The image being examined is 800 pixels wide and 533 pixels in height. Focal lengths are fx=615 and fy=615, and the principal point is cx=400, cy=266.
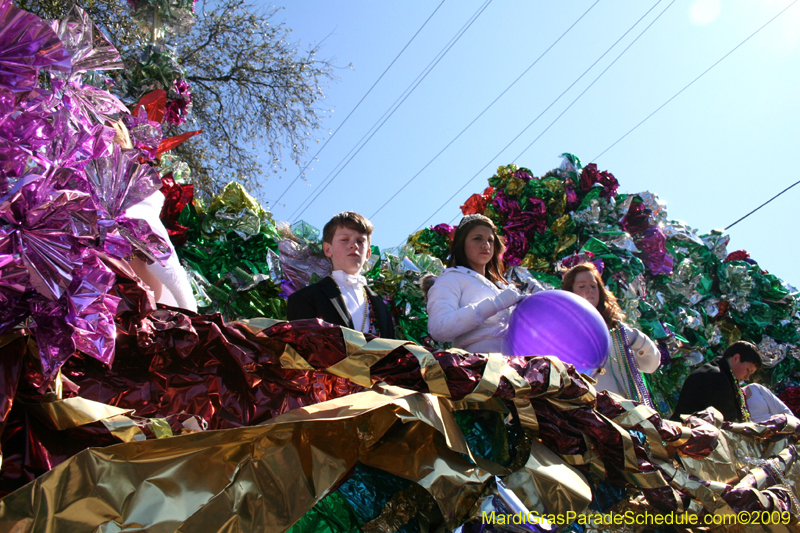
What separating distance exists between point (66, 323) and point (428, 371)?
65 centimetres

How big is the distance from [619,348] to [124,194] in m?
2.24

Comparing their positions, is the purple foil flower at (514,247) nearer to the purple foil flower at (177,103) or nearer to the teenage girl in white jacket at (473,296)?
the teenage girl in white jacket at (473,296)

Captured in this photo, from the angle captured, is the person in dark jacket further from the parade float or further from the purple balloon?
the purple balloon

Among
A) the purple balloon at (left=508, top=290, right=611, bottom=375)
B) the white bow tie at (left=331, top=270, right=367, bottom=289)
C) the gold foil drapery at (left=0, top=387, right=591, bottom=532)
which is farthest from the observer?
the white bow tie at (left=331, top=270, right=367, bottom=289)

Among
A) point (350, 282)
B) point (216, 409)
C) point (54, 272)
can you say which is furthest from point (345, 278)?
point (54, 272)

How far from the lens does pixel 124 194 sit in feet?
3.35

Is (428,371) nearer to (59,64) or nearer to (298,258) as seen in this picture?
(59,64)

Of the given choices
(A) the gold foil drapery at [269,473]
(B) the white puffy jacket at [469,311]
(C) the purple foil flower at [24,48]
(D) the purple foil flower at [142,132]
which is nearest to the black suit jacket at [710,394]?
(B) the white puffy jacket at [469,311]

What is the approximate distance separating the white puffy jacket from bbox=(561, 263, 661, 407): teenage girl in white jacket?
0.52 m

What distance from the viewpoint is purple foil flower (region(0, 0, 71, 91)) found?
2.87 ft

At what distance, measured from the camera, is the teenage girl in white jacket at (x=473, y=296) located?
2275 mm

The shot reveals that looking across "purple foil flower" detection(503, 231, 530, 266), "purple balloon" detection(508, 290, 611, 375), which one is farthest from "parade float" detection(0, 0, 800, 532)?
"purple foil flower" detection(503, 231, 530, 266)

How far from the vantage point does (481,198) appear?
4043 mm

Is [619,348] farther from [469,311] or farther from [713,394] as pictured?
[469,311]
